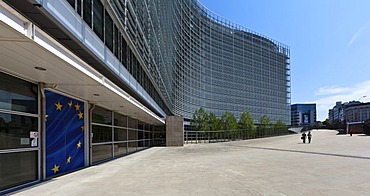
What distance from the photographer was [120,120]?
24547 millimetres

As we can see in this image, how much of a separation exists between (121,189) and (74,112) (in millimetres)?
6184

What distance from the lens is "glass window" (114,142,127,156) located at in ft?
75.0

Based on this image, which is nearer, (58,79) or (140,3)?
(58,79)

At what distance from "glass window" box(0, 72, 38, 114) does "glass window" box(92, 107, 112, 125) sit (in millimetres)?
6621

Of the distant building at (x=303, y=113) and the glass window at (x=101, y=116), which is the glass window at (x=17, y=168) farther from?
the distant building at (x=303, y=113)

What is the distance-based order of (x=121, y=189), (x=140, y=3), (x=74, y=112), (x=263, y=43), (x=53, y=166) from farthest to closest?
(x=263, y=43) < (x=140, y=3) < (x=74, y=112) < (x=53, y=166) < (x=121, y=189)

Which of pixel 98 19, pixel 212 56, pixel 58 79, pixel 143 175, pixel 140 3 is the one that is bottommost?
pixel 143 175

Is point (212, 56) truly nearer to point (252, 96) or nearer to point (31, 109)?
point (252, 96)

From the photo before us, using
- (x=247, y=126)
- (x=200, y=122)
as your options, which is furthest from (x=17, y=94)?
(x=247, y=126)

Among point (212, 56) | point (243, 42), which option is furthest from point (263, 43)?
point (212, 56)

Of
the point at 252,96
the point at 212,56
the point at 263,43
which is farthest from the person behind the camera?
the point at 263,43

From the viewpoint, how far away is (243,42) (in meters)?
114

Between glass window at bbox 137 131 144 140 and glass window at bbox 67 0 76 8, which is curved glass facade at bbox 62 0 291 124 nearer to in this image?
glass window at bbox 137 131 144 140

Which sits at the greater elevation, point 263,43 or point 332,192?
point 263,43
